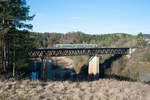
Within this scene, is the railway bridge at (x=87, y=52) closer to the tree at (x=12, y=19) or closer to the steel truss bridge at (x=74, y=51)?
the steel truss bridge at (x=74, y=51)

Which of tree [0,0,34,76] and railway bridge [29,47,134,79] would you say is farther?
railway bridge [29,47,134,79]

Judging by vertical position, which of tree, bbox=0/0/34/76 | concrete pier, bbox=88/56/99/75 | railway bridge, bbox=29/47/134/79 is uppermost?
tree, bbox=0/0/34/76

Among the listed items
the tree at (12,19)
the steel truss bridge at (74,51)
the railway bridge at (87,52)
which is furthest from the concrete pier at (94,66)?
the tree at (12,19)

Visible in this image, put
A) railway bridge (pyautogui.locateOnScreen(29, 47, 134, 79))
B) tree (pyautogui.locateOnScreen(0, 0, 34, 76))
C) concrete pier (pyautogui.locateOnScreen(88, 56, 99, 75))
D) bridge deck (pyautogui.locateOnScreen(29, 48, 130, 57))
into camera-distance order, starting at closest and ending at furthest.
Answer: tree (pyautogui.locateOnScreen(0, 0, 34, 76))
bridge deck (pyautogui.locateOnScreen(29, 48, 130, 57))
railway bridge (pyautogui.locateOnScreen(29, 47, 134, 79))
concrete pier (pyautogui.locateOnScreen(88, 56, 99, 75))

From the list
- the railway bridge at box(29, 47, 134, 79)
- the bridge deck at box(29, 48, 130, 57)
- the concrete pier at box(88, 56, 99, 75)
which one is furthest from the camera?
the concrete pier at box(88, 56, 99, 75)

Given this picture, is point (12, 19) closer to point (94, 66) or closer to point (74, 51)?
point (74, 51)

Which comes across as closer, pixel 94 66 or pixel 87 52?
pixel 87 52

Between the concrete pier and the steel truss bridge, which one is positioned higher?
the steel truss bridge

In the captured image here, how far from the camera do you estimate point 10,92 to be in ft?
30.2

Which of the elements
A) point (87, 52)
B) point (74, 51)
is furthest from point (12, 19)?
point (87, 52)

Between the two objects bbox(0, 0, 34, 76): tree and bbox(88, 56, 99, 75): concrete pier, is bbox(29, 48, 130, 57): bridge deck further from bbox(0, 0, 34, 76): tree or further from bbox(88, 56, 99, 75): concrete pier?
bbox(0, 0, 34, 76): tree

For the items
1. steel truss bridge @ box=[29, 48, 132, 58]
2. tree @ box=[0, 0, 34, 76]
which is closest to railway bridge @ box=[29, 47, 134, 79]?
steel truss bridge @ box=[29, 48, 132, 58]

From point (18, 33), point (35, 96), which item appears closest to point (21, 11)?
point (18, 33)

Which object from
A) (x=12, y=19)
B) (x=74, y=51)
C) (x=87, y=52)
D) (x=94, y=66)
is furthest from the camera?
(x=94, y=66)
